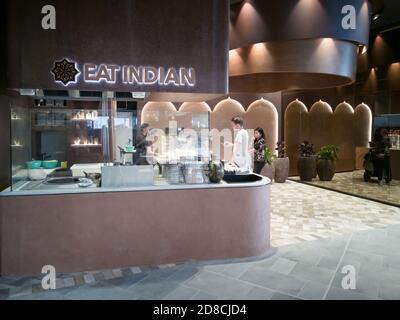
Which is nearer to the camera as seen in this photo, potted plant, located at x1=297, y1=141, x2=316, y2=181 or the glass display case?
the glass display case

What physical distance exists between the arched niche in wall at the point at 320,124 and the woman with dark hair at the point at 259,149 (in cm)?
285

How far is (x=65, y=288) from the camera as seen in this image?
3.14 m

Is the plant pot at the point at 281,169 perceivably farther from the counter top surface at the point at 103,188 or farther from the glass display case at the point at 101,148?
the glass display case at the point at 101,148

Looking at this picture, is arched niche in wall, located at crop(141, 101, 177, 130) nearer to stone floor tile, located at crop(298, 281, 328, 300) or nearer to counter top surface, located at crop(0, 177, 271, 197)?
counter top surface, located at crop(0, 177, 271, 197)

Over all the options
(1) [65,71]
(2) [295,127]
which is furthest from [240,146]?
(2) [295,127]

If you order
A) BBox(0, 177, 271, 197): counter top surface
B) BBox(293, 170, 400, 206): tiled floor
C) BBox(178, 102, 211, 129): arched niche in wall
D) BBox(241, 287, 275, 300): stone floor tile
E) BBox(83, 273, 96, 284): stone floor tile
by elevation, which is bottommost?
BBox(241, 287, 275, 300): stone floor tile

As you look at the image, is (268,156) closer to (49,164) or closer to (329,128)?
(329,128)

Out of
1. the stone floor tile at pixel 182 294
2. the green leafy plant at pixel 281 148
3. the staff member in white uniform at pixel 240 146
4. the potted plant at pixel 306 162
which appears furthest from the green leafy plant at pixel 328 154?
the stone floor tile at pixel 182 294

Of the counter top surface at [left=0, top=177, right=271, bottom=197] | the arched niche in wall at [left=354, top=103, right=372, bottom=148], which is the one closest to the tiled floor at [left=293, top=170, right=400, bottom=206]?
the arched niche in wall at [left=354, top=103, right=372, bottom=148]

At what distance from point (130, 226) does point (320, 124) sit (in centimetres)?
844

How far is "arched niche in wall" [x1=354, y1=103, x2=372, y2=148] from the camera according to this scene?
32.2ft

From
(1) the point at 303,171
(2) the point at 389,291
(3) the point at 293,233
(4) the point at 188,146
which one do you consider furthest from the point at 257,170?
(2) the point at 389,291

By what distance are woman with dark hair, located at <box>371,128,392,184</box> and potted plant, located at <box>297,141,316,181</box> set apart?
1591mm
